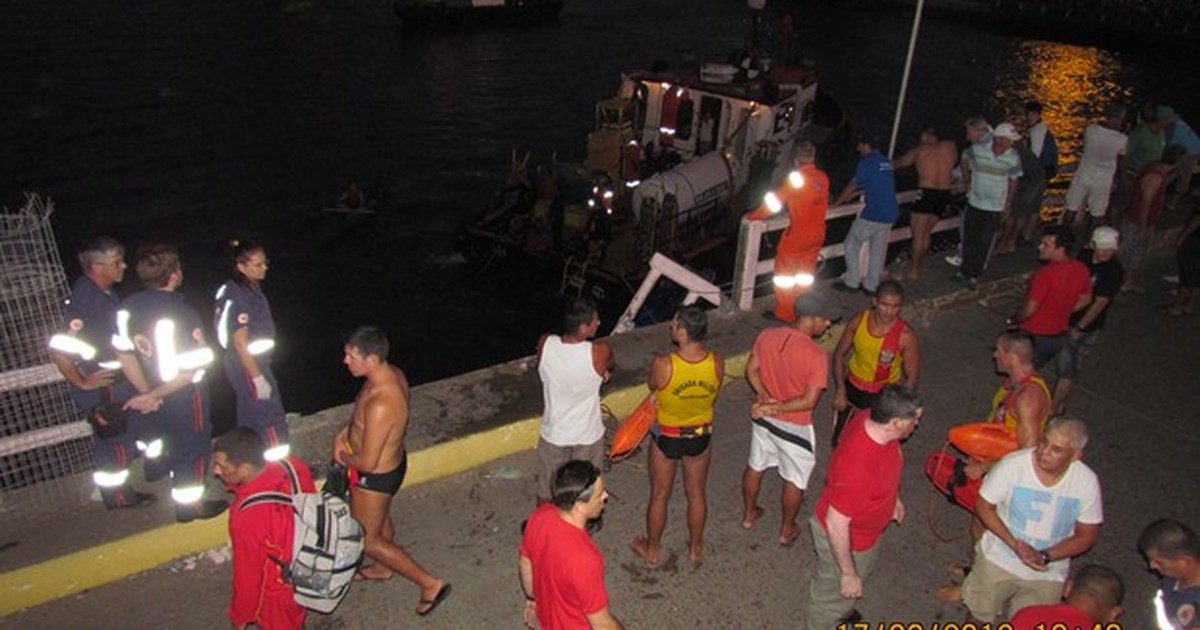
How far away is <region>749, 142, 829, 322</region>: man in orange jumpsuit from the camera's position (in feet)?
24.5

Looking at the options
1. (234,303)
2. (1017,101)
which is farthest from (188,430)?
(1017,101)

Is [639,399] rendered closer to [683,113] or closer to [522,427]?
[522,427]

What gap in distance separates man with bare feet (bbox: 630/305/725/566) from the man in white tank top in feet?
1.06

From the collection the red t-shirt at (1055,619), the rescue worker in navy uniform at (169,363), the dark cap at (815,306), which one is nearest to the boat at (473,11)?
the rescue worker in navy uniform at (169,363)

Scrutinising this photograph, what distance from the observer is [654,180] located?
14711 mm

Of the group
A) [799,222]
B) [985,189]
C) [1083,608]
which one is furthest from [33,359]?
[985,189]

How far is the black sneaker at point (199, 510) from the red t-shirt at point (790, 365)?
330 cm

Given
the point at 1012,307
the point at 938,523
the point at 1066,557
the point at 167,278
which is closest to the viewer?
the point at 1066,557

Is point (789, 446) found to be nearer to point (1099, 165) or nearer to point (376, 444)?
point (376, 444)

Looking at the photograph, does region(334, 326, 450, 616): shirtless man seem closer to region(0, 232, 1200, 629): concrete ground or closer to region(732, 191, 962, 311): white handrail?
region(0, 232, 1200, 629): concrete ground

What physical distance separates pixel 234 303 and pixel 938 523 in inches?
187

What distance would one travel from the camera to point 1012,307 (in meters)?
9.10

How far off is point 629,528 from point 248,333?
8.72 ft

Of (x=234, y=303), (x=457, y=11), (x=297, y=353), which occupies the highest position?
(x=234, y=303)
